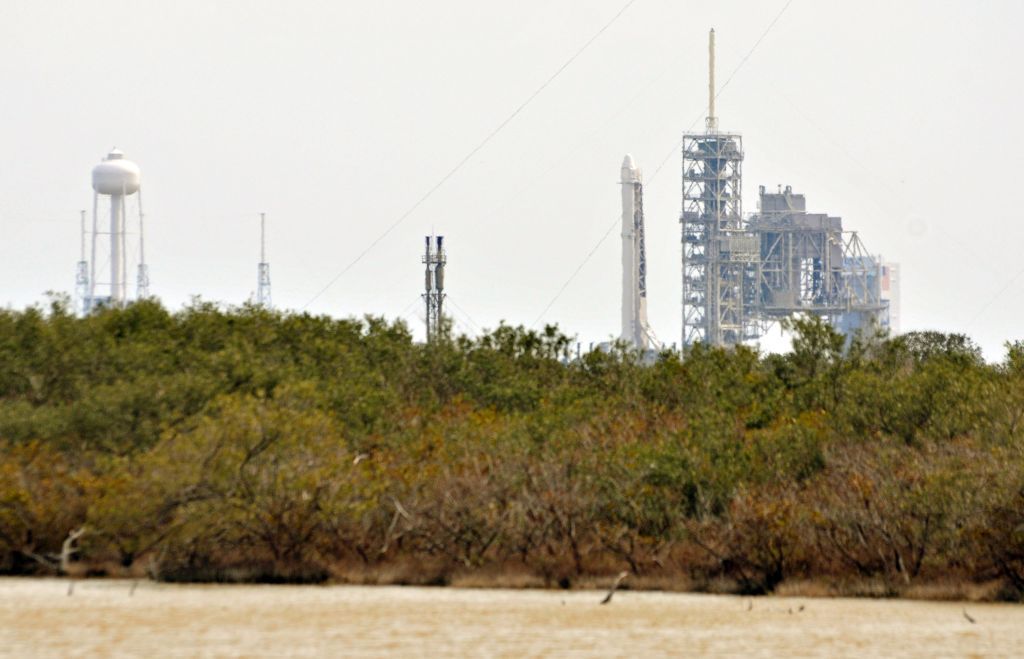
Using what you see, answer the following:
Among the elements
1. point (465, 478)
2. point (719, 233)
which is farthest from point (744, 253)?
point (465, 478)

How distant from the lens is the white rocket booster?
17512cm

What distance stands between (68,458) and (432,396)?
14.6 m

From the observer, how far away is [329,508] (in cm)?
4016

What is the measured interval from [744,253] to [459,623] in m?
153

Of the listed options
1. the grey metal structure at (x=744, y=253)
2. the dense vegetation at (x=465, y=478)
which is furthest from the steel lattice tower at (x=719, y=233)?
the dense vegetation at (x=465, y=478)

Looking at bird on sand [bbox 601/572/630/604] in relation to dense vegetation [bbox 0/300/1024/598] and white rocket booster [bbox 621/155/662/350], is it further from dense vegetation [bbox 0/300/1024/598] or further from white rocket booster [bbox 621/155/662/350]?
white rocket booster [bbox 621/155/662/350]

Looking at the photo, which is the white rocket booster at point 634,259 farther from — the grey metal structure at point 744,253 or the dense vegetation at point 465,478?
the dense vegetation at point 465,478

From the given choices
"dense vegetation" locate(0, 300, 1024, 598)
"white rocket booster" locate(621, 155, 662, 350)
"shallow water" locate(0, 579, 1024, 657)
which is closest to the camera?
"shallow water" locate(0, 579, 1024, 657)

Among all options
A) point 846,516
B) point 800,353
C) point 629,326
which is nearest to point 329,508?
point 846,516

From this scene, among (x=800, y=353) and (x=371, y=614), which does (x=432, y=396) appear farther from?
(x=371, y=614)

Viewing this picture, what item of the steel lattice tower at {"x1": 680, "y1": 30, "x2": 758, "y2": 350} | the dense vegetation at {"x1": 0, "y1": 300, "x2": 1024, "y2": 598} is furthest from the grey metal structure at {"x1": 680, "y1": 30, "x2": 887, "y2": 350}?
the dense vegetation at {"x1": 0, "y1": 300, "x2": 1024, "y2": 598}

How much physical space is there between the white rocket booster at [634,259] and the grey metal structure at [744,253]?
11.0 metres

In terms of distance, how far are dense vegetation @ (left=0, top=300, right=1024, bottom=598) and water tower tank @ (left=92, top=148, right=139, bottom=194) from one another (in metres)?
128

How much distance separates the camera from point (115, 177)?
178250 mm
